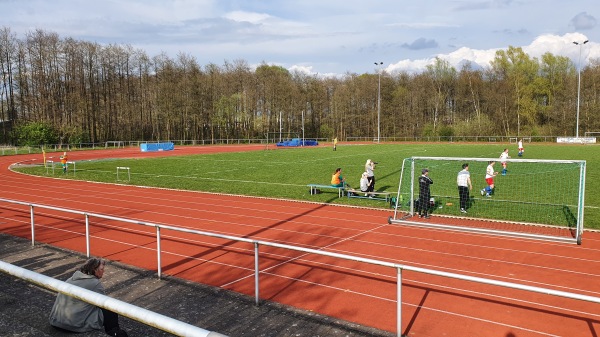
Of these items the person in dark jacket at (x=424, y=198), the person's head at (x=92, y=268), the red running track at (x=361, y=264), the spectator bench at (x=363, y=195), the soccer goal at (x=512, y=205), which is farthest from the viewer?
the spectator bench at (x=363, y=195)

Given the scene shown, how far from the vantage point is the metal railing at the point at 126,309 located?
2414 mm

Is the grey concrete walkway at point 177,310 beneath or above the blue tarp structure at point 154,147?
beneath

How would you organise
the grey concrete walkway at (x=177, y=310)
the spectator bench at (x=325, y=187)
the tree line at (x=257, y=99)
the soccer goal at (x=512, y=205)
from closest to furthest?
the grey concrete walkway at (x=177, y=310) < the soccer goal at (x=512, y=205) < the spectator bench at (x=325, y=187) < the tree line at (x=257, y=99)

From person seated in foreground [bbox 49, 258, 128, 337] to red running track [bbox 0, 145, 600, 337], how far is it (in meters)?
2.79

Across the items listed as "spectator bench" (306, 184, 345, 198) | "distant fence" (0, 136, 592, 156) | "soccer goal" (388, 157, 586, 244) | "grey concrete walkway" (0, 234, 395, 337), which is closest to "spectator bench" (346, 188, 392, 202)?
"spectator bench" (306, 184, 345, 198)

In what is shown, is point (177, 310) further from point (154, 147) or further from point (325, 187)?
point (154, 147)

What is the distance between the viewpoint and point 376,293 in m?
7.92

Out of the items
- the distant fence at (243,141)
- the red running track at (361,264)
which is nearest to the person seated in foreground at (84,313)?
the red running track at (361,264)

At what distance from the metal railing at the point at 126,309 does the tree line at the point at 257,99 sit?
6084 cm

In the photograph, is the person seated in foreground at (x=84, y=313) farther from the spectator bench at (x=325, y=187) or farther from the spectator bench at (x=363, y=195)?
the spectator bench at (x=325, y=187)

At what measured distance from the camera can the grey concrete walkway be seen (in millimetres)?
6184

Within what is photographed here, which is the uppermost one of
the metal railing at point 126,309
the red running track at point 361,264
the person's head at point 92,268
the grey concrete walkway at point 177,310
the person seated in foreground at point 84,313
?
the metal railing at point 126,309

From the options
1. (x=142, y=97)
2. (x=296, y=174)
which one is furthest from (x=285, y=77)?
(x=296, y=174)

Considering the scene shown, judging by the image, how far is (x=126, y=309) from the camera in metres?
2.81
